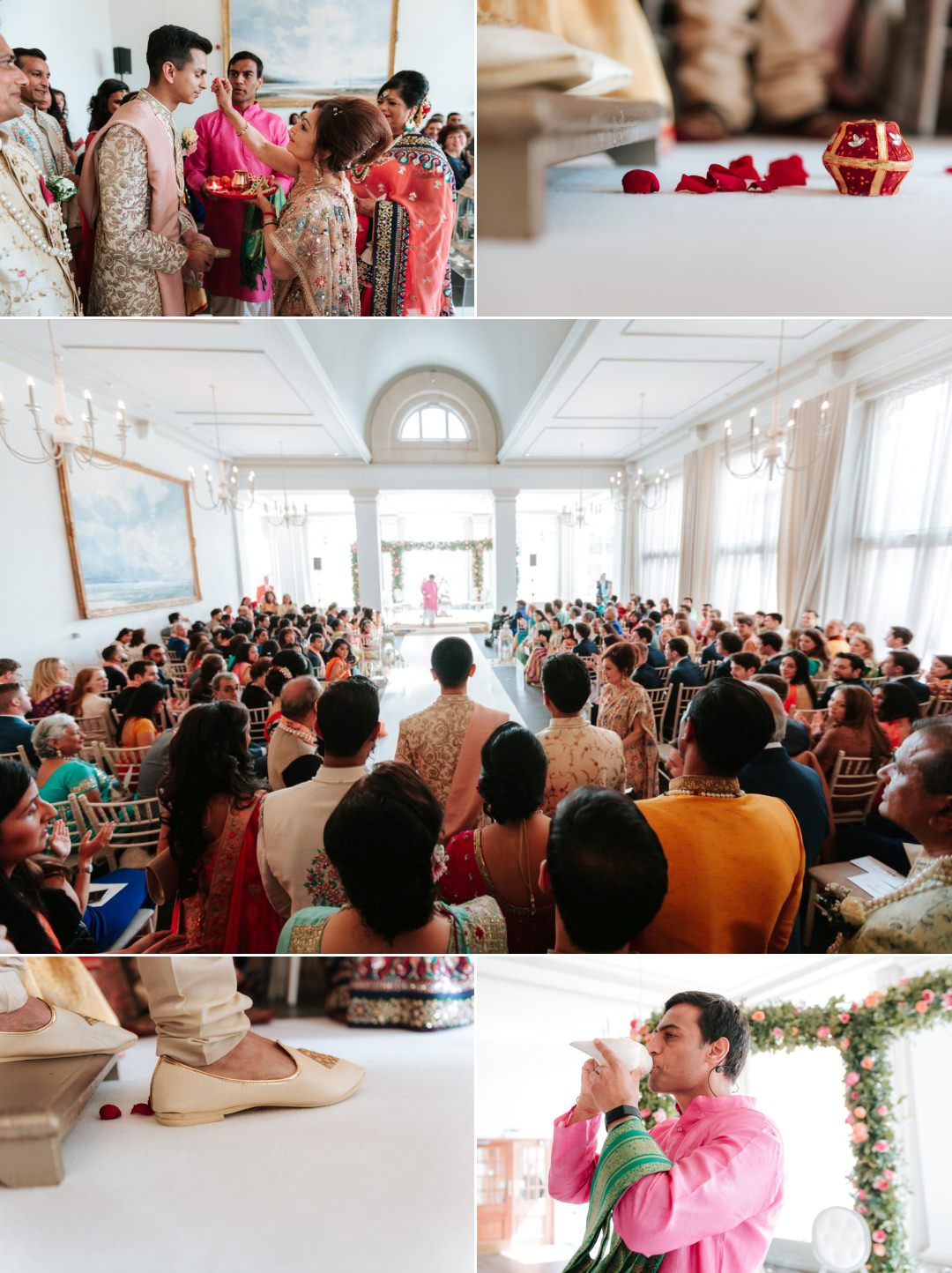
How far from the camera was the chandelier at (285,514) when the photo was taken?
1.23m

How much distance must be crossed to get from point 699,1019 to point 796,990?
1.05 ft

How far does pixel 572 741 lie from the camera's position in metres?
1.24

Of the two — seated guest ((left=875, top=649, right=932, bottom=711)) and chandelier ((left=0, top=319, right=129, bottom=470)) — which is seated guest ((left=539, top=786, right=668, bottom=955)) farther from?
chandelier ((left=0, top=319, right=129, bottom=470))

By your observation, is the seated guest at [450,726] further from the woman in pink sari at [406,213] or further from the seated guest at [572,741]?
the woman in pink sari at [406,213]

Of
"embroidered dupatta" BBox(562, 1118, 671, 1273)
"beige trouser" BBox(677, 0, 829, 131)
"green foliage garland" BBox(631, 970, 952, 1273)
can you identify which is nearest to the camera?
"beige trouser" BBox(677, 0, 829, 131)

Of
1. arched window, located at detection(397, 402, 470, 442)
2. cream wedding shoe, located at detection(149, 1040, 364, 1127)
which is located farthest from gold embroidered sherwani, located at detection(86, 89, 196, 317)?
cream wedding shoe, located at detection(149, 1040, 364, 1127)

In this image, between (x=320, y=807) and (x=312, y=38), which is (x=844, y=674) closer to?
(x=320, y=807)

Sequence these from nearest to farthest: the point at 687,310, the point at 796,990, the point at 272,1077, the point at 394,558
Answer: the point at 687,310, the point at 394,558, the point at 796,990, the point at 272,1077

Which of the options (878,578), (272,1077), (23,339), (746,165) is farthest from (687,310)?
(272,1077)

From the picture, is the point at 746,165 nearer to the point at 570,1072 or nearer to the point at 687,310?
the point at 687,310

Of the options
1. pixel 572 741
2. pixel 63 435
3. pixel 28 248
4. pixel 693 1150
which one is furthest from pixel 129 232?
pixel 693 1150

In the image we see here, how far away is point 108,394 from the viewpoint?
1.17m

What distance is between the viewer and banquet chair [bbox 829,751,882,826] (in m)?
1.24

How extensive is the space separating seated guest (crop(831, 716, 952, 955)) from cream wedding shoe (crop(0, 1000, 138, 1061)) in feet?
6.19
